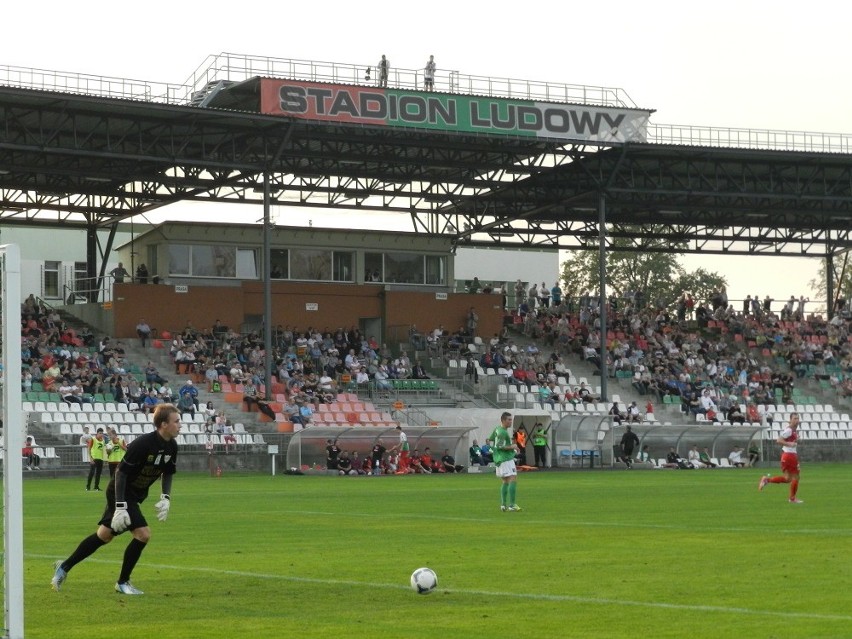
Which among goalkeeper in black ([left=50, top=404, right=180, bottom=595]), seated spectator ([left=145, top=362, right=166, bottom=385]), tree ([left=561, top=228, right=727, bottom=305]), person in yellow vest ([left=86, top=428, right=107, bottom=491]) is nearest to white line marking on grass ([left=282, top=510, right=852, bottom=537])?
goalkeeper in black ([left=50, top=404, right=180, bottom=595])

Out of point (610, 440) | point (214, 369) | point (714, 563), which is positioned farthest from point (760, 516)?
point (214, 369)

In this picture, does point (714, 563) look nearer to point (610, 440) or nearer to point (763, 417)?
point (610, 440)

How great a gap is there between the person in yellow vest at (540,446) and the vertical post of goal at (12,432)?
1590 inches

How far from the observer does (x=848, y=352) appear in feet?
225

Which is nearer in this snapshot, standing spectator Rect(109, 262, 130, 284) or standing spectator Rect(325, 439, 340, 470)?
standing spectator Rect(325, 439, 340, 470)

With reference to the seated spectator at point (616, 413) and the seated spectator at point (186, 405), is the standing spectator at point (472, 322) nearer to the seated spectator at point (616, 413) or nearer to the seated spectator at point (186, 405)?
the seated spectator at point (616, 413)

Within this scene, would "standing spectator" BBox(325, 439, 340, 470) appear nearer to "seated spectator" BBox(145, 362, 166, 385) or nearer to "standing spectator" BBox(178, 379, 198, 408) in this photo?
"standing spectator" BBox(178, 379, 198, 408)

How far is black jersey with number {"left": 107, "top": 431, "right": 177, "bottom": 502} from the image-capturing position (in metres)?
13.3

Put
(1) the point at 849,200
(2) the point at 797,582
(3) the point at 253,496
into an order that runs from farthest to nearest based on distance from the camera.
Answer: (1) the point at 849,200, (3) the point at 253,496, (2) the point at 797,582

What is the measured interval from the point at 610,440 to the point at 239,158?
1631cm

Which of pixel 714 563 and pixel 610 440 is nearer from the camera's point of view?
pixel 714 563

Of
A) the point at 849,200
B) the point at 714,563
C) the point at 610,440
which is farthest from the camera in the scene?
the point at 849,200

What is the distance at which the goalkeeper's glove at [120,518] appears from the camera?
1301 centimetres

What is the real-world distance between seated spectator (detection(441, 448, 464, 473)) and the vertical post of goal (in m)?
37.8
